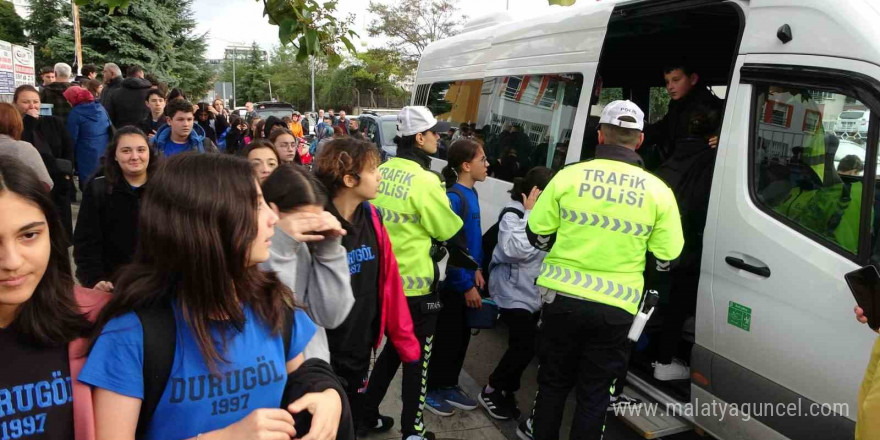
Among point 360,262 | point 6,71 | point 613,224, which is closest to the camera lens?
point 360,262

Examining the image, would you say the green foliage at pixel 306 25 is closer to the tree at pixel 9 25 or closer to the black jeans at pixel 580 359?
the black jeans at pixel 580 359

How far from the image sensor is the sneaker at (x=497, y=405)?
397 centimetres

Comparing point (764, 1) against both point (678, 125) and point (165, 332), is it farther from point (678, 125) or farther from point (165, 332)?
point (165, 332)

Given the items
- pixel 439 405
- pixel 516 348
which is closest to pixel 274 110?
pixel 439 405

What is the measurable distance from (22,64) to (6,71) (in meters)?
1.56

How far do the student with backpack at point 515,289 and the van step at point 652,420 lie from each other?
78cm

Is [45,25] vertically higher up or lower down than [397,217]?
higher up

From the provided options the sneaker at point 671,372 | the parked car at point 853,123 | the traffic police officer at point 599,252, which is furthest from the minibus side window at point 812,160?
the sneaker at point 671,372

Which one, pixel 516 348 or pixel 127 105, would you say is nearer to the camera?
pixel 516 348

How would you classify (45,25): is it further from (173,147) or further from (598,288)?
(598,288)

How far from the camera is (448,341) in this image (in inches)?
161

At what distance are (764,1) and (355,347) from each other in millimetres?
2554

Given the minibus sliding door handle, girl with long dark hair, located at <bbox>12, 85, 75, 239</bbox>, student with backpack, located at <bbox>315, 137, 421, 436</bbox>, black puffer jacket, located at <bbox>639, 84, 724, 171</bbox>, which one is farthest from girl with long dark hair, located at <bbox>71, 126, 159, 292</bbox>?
black puffer jacket, located at <bbox>639, 84, 724, 171</bbox>

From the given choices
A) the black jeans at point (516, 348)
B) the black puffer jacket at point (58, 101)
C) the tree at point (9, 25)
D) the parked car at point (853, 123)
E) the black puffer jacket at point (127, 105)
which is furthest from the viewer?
the tree at point (9, 25)
